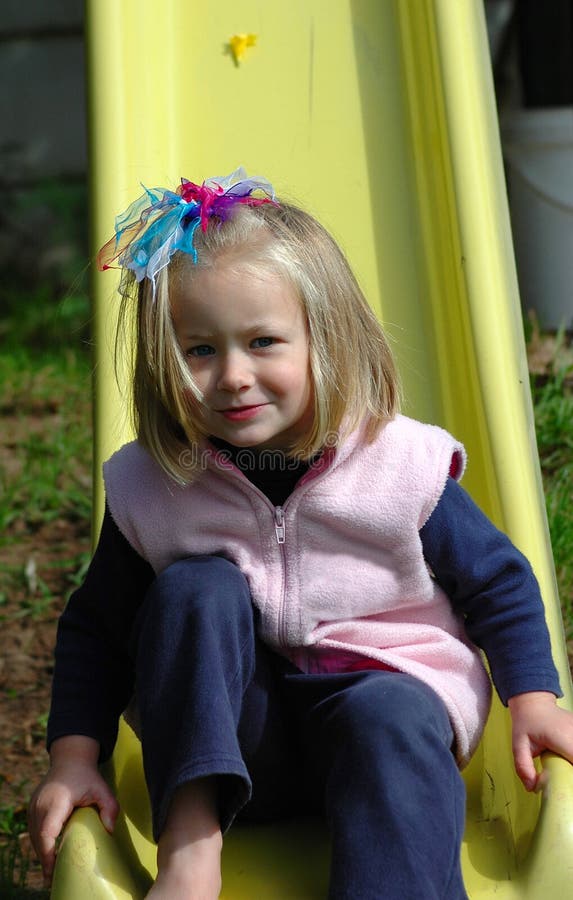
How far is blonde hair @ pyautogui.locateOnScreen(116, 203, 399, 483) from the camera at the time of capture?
188cm

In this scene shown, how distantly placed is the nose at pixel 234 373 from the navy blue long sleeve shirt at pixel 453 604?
20 centimetres

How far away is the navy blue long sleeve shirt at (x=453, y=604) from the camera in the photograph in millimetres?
1920

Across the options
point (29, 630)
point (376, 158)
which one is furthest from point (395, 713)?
point (29, 630)

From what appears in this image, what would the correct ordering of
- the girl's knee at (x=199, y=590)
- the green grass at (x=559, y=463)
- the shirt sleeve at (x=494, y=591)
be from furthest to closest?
the green grass at (x=559, y=463) < the shirt sleeve at (x=494, y=591) < the girl's knee at (x=199, y=590)

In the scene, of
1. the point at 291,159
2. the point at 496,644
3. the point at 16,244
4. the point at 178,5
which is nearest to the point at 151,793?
the point at 496,644

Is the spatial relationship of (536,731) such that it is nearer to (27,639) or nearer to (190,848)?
(190,848)

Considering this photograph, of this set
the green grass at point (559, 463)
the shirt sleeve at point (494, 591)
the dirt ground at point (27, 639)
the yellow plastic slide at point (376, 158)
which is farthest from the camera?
the green grass at point (559, 463)

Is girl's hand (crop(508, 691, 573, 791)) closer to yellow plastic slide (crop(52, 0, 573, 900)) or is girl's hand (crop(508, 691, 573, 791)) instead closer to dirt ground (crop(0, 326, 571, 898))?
yellow plastic slide (crop(52, 0, 573, 900))

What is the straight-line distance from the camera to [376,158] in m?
2.93

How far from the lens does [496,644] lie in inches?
76.2

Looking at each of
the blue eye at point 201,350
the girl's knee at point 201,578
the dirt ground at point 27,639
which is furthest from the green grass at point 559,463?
the blue eye at point 201,350

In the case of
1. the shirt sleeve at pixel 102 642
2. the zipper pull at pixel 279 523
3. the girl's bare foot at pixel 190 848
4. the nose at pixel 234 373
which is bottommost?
the girl's bare foot at pixel 190 848

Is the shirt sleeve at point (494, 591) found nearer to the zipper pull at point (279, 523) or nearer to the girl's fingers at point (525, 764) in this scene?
the girl's fingers at point (525, 764)

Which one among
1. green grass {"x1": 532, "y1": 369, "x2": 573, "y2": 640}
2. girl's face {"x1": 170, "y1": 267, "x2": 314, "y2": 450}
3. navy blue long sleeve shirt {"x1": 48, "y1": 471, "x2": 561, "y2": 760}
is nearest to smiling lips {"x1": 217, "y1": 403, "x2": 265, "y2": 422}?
girl's face {"x1": 170, "y1": 267, "x2": 314, "y2": 450}
